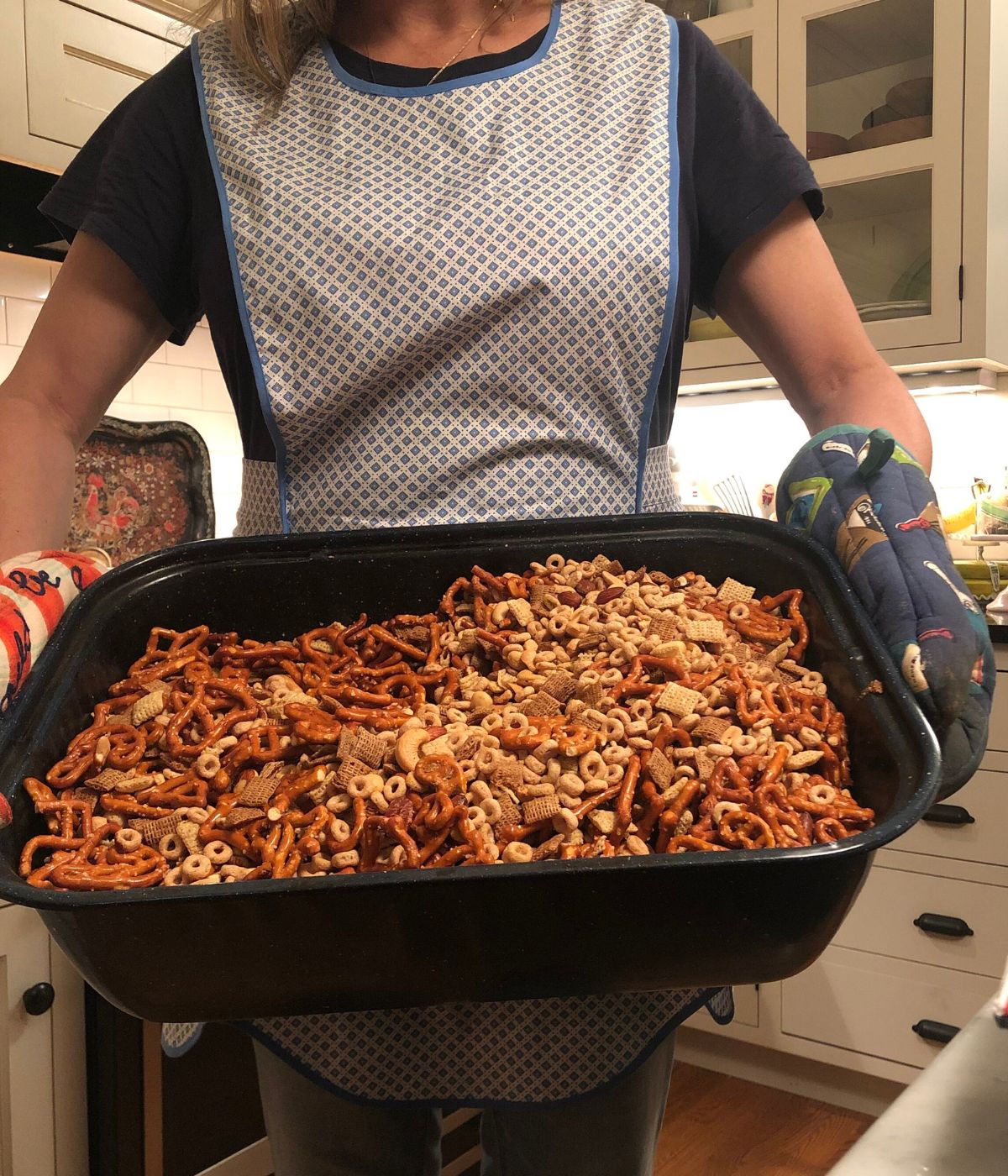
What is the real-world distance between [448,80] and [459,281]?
225 millimetres

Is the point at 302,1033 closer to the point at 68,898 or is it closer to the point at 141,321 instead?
the point at 68,898

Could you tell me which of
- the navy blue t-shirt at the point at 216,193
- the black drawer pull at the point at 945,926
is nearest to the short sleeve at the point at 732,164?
the navy blue t-shirt at the point at 216,193

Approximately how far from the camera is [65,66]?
2.00 m

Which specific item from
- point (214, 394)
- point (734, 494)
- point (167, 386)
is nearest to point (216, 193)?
point (167, 386)

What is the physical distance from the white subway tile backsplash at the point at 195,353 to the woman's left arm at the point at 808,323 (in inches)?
73.7

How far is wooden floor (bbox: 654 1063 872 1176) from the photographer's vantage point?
2.11 meters

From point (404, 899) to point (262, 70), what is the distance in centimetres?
80

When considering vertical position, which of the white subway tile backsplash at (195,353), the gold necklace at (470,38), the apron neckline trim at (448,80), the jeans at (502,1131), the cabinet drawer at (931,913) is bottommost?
the cabinet drawer at (931,913)

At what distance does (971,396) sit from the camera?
2764mm

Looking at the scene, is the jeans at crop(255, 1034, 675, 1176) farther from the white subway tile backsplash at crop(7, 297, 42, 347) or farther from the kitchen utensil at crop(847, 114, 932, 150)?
the kitchen utensil at crop(847, 114, 932, 150)

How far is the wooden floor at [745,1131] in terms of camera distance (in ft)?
6.91

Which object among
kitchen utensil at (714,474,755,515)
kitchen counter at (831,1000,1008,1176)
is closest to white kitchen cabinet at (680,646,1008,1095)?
kitchen utensil at (714,474,755,515)

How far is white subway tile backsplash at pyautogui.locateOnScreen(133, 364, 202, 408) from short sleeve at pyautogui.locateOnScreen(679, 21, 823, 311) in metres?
1.76

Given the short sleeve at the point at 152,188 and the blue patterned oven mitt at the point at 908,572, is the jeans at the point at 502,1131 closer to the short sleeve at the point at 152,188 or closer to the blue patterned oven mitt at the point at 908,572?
the blue patterned oven mitt at the point at 908,572
